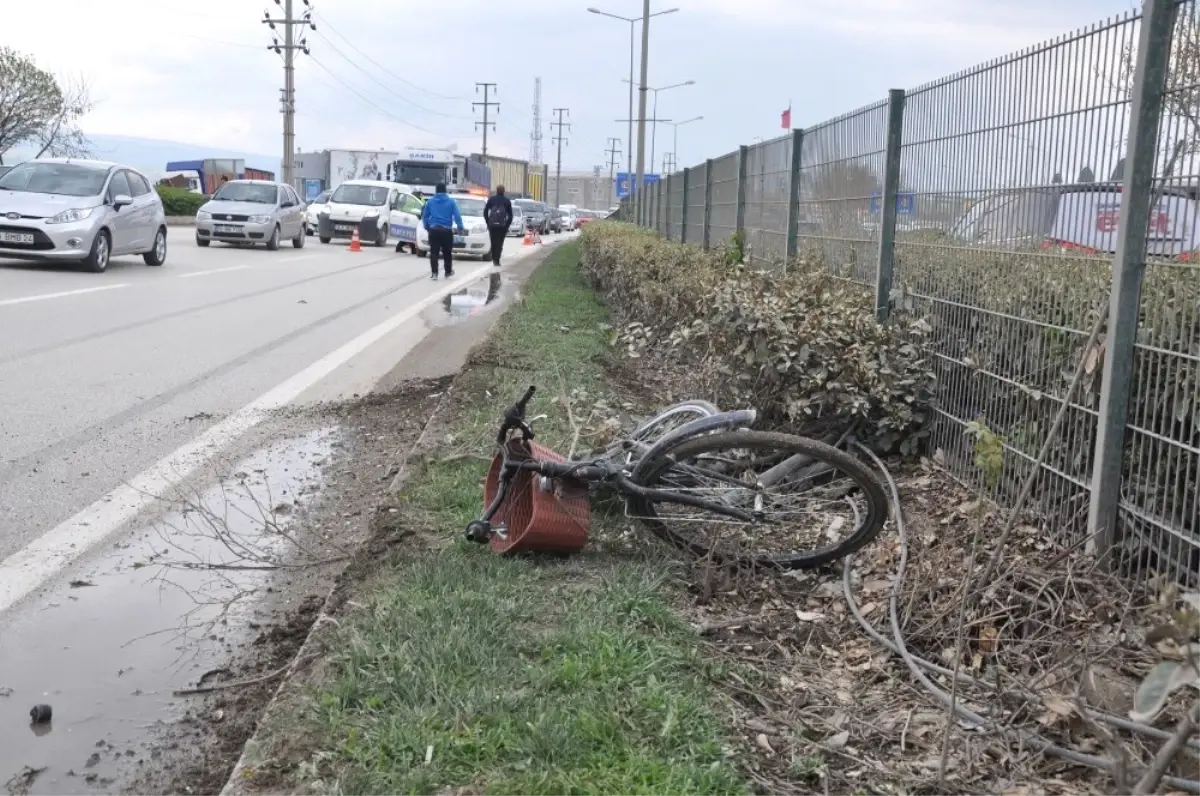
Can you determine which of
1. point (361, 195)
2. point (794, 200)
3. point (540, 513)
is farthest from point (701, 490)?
point (361, 195)

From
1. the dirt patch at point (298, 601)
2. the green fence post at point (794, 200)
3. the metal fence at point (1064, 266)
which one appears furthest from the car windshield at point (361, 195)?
the metal fence at point (1064, 266)

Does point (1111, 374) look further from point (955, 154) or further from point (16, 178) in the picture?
point (16, 178)

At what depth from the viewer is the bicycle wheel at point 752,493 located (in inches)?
175

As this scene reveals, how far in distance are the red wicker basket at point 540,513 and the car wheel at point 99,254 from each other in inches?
573

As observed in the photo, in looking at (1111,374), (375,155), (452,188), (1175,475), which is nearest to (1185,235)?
(1111,374)

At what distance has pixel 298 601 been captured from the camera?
4.36 meters

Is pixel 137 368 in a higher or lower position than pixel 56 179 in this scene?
lower

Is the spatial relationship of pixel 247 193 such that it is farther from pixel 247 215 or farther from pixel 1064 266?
pixel 1064 266

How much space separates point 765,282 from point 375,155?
45317mm

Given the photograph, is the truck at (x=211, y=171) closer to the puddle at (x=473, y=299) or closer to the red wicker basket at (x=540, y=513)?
the puddle at (x=473, y=299)

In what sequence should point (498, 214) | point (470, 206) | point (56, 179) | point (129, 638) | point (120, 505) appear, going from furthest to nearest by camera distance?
point (470, 206)
point (498, 214)
point (56, 179)
point (120, 505)
point (129, 638)

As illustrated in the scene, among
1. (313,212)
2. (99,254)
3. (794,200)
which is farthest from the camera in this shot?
(313,212)

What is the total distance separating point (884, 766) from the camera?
299 cm

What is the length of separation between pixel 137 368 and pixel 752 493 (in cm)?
608
